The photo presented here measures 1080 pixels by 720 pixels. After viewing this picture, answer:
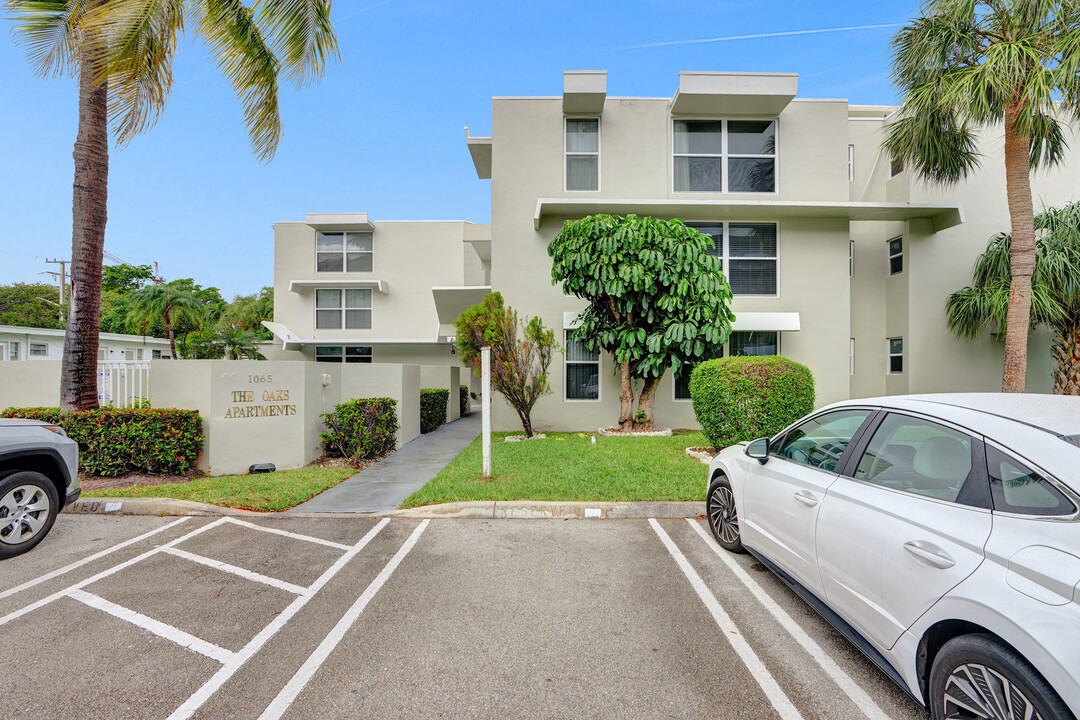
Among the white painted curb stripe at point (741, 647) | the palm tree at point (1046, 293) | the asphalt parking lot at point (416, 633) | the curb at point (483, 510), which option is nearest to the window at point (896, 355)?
the palm tree at point (1046, 293)

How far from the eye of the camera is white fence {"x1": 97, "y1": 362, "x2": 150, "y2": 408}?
826cm

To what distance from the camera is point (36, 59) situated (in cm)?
864

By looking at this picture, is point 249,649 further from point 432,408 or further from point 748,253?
point 748,253

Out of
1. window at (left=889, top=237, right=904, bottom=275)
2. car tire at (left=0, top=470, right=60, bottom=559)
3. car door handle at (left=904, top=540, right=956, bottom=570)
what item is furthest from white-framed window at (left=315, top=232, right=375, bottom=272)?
car door handle at (left=904, top=540, right=956, bottom=570)

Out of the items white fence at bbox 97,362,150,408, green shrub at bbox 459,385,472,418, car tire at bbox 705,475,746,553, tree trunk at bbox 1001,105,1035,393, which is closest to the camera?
car tire at bbox 705,475,746,553

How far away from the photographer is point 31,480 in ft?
15.4

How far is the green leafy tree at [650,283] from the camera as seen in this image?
10430 millimetres

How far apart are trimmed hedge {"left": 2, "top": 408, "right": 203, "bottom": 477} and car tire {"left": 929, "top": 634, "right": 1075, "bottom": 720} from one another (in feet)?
28.9

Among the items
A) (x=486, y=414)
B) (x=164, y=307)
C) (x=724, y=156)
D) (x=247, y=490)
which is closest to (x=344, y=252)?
(x=164, y=307)

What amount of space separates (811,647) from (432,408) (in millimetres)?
12413

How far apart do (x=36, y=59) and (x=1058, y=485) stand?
13794 millimetres

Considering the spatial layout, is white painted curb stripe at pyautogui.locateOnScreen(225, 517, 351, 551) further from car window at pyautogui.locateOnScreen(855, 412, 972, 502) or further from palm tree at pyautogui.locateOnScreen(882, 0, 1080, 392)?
palm tree at pyautogui.locateOnScreen(882, 0, 1080, 392)

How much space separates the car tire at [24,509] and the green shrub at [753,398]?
331 inches

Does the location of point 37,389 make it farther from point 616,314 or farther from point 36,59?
point 616,314
